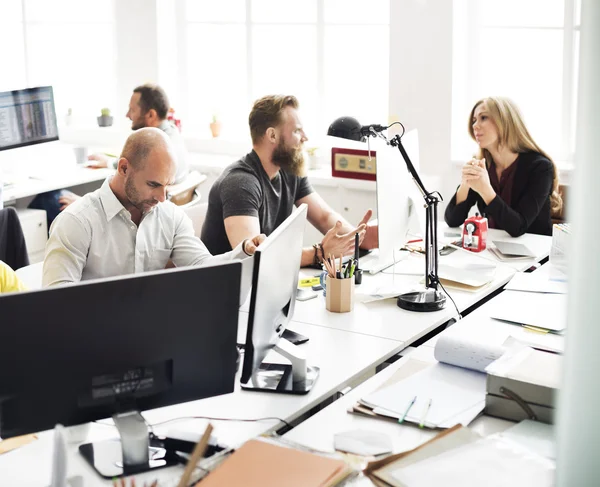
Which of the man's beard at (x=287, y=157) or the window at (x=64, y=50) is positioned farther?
the window at (x=64, y=50)

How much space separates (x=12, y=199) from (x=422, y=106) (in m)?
2.52

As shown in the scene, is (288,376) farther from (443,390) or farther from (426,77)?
(426,77)

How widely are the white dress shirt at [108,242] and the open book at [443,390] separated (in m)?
0.86

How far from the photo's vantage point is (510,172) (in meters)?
3.99

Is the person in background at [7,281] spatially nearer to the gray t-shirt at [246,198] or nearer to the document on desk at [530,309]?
the gray t-shirt at [246,198]

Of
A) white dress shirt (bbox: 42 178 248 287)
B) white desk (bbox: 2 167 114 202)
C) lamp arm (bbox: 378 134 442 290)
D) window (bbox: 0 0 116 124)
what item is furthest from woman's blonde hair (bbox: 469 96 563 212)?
window (bbox: 0 0 116 124)

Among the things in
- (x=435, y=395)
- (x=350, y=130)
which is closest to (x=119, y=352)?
(x=435, y=395)

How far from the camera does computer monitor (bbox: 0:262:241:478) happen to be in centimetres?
168

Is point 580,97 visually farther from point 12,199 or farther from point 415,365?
point 12,199

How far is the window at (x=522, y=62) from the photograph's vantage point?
4.91 meters

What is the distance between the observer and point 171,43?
6.31 m

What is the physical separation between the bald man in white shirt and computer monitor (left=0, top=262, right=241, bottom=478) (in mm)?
966

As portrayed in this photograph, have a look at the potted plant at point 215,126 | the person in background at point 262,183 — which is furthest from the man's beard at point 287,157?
the potted plant at point 215,126

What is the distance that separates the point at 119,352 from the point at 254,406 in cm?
48
